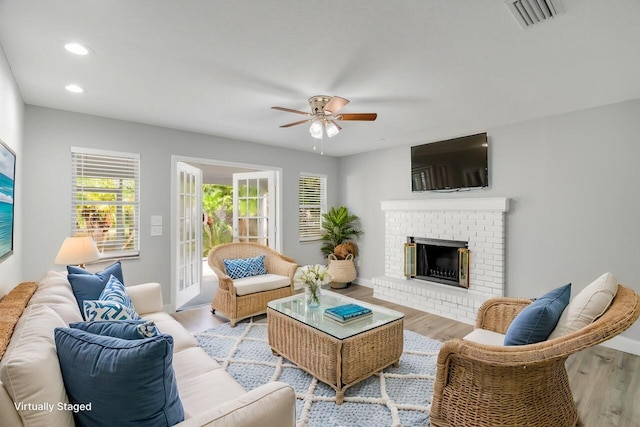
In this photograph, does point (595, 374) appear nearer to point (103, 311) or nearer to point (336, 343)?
point (336, 343)

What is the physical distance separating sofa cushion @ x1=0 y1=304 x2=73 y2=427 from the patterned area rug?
53.8 inches

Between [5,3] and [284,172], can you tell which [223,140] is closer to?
[284,172]

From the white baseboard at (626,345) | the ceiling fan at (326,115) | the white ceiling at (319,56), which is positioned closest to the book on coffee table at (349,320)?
the ceiling fan at (326,115)

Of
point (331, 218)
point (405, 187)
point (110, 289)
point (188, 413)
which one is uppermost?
point (405, 187)

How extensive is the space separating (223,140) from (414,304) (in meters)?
3.61

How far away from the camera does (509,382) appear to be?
160cm

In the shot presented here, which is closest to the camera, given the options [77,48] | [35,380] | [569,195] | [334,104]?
[35,380]

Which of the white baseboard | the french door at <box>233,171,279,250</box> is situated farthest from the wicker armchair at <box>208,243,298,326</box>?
the white baseboard

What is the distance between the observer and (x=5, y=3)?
1.55m

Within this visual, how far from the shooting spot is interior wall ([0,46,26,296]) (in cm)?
204

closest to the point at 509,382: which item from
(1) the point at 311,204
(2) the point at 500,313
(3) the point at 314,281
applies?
(2) the point at 500,313

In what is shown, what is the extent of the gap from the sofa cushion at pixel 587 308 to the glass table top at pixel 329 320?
1.14m

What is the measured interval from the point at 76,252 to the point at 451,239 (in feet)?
14.0

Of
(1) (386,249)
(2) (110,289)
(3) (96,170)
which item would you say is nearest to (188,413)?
(2) (110,289)
